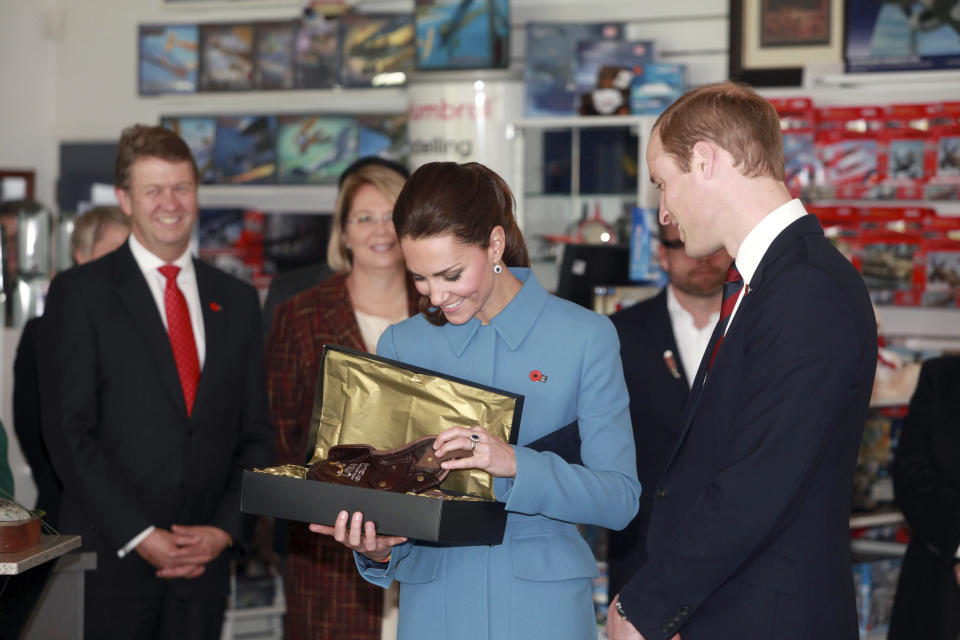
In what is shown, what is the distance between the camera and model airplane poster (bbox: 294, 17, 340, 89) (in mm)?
6445

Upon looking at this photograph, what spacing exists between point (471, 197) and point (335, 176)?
452cm

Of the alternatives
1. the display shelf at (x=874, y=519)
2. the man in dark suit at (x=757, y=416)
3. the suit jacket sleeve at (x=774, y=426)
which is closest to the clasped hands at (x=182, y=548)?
the man in dark suit at (x=757, y=416)

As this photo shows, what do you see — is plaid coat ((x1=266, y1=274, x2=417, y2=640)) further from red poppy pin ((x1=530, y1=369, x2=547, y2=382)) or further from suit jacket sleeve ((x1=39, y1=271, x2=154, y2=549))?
red poppy pin ((x1=530, y1=369, x2=547, y2=382))

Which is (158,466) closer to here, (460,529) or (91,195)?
(460,529)

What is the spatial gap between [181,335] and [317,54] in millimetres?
3687

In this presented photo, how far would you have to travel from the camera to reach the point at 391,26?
20.6 ft

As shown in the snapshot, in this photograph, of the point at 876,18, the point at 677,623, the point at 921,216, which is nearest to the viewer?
the point at 677,623

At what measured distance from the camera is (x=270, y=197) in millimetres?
6652

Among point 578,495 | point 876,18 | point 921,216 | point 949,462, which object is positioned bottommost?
point 949,462

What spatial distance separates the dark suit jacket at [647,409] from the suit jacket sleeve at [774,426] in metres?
1.27

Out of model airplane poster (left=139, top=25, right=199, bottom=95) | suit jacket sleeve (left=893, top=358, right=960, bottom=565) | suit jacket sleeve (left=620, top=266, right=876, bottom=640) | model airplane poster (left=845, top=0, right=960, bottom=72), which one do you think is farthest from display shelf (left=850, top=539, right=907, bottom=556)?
model airplane poster (left=139, top=25, right=199, bottom=95)

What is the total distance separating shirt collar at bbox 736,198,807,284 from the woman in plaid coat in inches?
57.7

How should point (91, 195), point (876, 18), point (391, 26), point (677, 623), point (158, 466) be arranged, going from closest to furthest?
1. point (677, 623)
2. point (158, 466)
3. point (876, 18)
4. point (391, 26)
5. point (91, 195)

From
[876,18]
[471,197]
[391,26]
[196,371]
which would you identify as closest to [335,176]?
[391,26]
